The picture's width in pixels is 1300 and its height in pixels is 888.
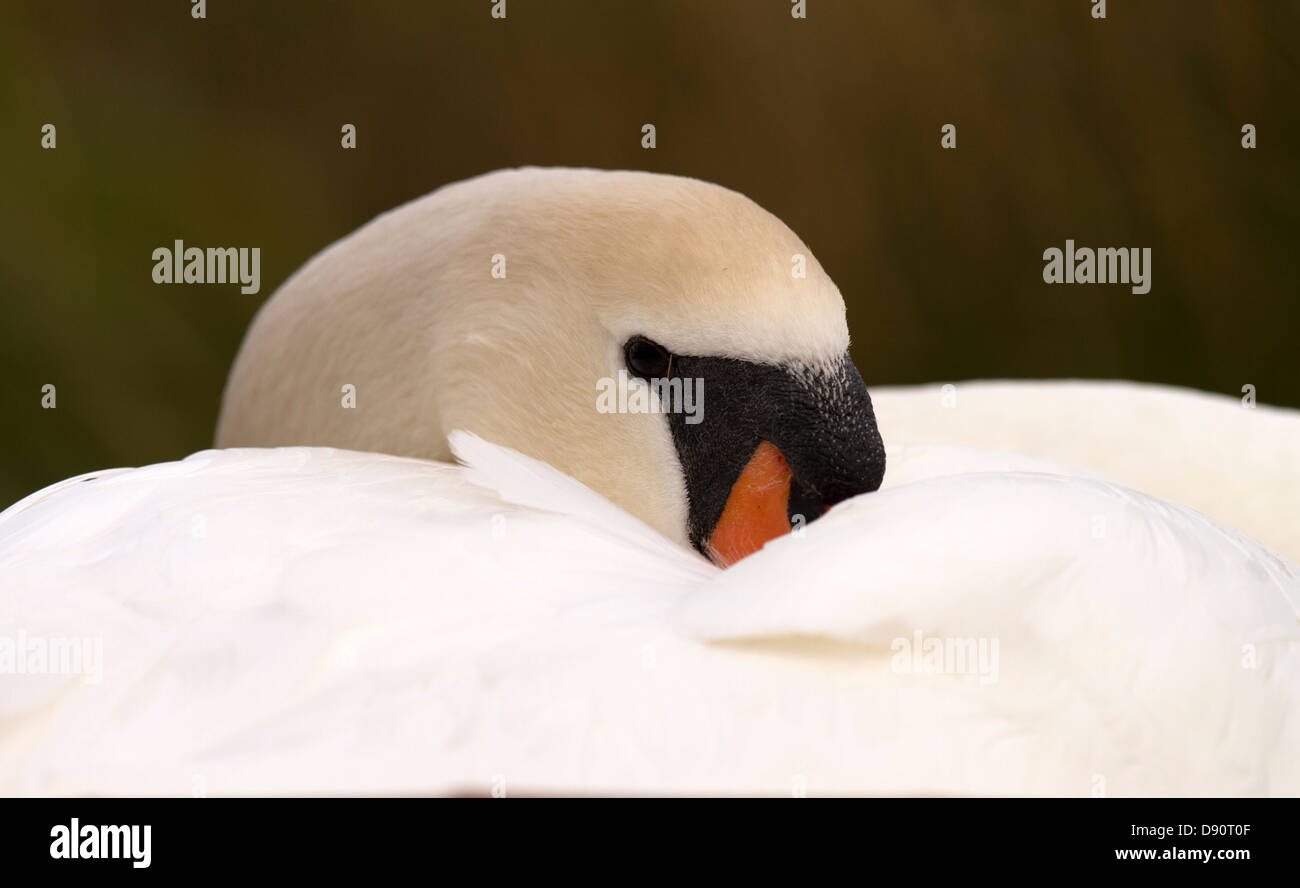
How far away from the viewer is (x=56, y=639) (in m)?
0.82

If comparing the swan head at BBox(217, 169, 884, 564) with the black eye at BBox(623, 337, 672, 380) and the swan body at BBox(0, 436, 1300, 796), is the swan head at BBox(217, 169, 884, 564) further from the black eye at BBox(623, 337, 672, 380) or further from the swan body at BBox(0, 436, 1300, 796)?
the swan body at BBox(0, 436, 1300, 796)

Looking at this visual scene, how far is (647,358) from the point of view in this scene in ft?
4.35

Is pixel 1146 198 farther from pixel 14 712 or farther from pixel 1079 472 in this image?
pixel 14 712

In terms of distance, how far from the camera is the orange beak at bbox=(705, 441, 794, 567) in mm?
1207

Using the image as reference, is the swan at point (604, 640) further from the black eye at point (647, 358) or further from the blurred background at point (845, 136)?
the blurred background at point (845, 136)

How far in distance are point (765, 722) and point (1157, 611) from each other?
24 centimetres

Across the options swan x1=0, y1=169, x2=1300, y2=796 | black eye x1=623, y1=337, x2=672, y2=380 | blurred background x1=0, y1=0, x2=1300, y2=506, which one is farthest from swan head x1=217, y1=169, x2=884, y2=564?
blurred background x1=0, y1=0, x2=1300, y2=506

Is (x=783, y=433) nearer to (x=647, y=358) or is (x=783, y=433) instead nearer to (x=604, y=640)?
(x=647, y=358)

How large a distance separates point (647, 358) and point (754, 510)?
189 mm

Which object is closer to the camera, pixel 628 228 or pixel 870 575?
pixel 870 575

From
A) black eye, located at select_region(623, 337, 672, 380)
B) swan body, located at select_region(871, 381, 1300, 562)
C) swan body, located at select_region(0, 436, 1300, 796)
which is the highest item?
black eye, located at select_region(623, 337, 672, 380)

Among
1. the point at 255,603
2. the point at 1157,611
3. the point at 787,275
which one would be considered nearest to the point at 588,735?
the point at 255,603

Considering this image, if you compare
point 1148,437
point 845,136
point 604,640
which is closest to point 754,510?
point 604,640

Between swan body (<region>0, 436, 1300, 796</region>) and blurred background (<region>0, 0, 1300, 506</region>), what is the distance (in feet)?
5.89
